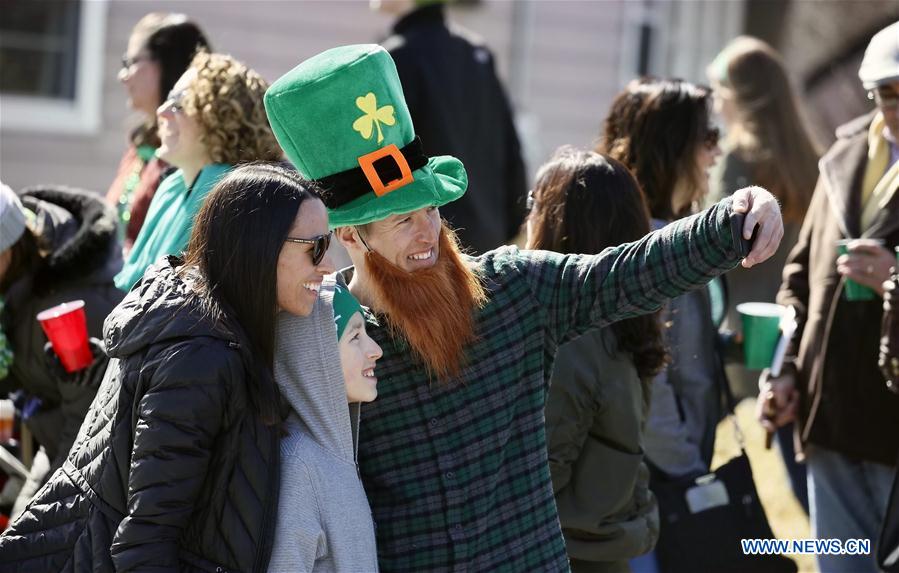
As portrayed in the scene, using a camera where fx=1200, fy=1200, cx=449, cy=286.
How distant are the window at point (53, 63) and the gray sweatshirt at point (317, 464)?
6.67 meters

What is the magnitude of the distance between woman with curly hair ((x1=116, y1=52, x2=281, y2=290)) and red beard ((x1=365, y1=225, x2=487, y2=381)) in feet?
3.53

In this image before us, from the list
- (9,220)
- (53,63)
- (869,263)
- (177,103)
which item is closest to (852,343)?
(869,263)

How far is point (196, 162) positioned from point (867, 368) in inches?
87.9

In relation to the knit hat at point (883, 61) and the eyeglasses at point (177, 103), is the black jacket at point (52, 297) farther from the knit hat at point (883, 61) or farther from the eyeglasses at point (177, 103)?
the knit hat at point (883, 61)

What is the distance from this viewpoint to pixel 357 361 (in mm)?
2486

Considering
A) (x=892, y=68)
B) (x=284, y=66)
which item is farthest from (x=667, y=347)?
(x=284, y=66)

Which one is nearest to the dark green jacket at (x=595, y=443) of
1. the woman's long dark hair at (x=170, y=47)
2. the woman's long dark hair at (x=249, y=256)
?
the woman's long dark hair at (x=249, y=256)

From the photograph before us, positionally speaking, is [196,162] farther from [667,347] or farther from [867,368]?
[867,368]

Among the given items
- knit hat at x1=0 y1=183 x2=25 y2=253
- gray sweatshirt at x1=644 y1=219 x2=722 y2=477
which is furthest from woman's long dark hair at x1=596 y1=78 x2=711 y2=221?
knit hat at x1=0 y1=183 x2=25 y2=253

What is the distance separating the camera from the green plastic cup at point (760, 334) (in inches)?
147

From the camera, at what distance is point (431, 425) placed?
2604 millimetres

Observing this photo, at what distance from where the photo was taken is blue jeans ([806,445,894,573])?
12.7ft

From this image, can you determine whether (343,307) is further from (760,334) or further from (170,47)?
(170,47)

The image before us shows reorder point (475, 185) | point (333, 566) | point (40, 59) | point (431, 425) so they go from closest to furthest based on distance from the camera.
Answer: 1. point (333, 566)
2. point (431, 425)
3. point (475, 185)
4. point (40, 59)
